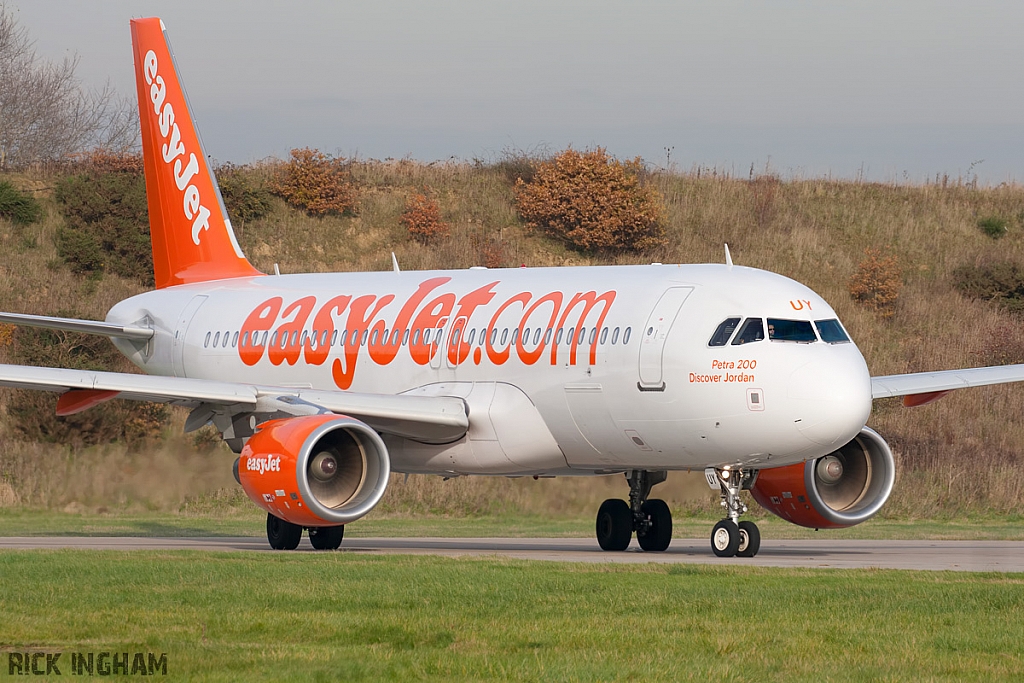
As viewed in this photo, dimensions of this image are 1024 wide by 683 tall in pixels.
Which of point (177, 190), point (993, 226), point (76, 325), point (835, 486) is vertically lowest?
point (835, 486)

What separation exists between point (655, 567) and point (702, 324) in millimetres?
3805

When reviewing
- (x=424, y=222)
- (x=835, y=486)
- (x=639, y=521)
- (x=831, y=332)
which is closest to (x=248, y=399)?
(x=639, y=521)

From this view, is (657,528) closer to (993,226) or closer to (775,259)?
(775,259)

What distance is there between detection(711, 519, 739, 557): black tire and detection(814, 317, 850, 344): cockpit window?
8.96 ft

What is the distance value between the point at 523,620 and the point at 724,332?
8.26 metres

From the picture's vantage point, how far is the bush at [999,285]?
57562mm

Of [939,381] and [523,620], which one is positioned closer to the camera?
[523,620]

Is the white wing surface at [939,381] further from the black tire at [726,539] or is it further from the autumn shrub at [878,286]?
the autumn shrub at [878,286]

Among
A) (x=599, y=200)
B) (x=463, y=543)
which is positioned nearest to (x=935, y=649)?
(x=463, y=543)

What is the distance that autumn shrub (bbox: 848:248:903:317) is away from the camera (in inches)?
2279

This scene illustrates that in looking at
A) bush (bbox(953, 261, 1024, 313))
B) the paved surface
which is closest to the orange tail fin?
the paved surface

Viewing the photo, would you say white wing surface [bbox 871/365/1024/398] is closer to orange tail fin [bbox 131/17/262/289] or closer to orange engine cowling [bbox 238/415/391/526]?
orange engine cowling [bbox 238/415/391/526]

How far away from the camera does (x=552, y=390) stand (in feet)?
74.0

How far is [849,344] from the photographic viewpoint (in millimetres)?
20750
